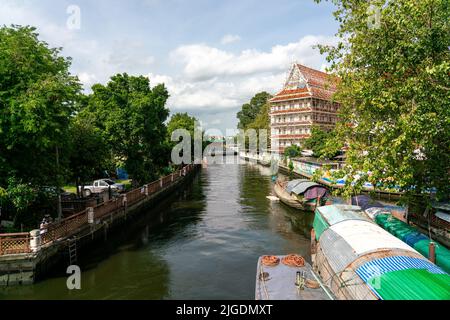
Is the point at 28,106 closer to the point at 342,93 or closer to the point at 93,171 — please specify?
the point at 93,171

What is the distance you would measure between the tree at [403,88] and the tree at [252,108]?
118783mm

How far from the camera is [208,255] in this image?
20875mm

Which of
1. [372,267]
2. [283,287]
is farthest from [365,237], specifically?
[283,287]

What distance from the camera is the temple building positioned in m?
78.9

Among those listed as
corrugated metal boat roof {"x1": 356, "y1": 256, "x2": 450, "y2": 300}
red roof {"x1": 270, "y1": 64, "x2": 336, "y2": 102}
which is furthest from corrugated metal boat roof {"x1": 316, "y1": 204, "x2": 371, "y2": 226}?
red roof {"x1": 270, "y1": 64, "x2": 336, "y2": 102}

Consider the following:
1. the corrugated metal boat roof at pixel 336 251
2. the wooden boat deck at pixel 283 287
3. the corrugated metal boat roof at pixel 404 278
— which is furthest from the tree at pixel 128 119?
the corrugated metal boat roof at pixel 404 278

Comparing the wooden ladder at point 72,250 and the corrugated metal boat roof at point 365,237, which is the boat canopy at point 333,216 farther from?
the wooden ladder at point 72,250

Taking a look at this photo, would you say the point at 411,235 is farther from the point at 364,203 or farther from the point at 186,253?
the point at 186,253

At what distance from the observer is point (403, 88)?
14.5 meters

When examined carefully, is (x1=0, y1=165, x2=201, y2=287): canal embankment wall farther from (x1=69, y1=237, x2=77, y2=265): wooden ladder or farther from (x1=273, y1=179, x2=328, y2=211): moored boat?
(x1=273, y1=179, x2=328, y2=211): moored boat

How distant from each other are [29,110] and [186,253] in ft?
40.8

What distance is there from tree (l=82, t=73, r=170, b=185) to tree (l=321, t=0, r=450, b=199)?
1988 centimetres

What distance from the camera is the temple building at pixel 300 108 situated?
7894 centimetres
